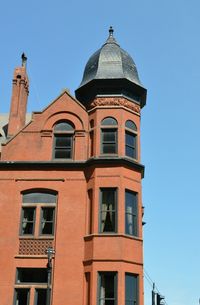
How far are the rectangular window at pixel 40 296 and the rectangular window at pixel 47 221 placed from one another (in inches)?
116

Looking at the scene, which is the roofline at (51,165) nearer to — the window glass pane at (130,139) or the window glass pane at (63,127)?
the window glass pane at (130,139)

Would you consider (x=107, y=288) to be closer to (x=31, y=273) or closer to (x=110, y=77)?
(x=31, y=273)

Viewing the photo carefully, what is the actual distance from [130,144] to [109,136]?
4.35 feet

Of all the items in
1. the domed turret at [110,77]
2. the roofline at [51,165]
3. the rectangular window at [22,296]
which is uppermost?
the domed turret at [110,77]

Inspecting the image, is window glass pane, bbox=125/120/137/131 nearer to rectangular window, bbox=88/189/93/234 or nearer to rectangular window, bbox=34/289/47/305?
rectangular window, bbox=88/189/93/234

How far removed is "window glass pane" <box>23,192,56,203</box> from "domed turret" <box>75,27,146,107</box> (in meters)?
6.24

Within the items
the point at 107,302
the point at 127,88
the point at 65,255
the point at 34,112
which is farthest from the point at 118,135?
the point at 107,302

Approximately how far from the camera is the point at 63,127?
88.0 ft

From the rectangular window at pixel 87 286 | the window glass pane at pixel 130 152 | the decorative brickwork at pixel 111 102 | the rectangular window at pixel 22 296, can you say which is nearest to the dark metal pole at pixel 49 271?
the rectangular window at pixel 22 296

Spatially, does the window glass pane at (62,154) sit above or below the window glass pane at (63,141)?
below

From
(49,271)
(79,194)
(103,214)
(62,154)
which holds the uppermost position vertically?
(62,154)

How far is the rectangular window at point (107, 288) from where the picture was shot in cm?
2223

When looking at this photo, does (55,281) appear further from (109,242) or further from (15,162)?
(15,162)

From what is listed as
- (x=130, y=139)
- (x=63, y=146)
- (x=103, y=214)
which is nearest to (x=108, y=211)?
(x=103, y=214)
